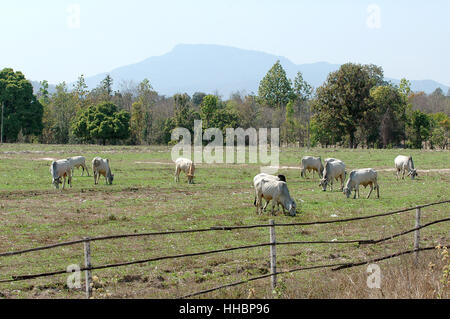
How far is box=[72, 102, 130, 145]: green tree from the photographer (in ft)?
253

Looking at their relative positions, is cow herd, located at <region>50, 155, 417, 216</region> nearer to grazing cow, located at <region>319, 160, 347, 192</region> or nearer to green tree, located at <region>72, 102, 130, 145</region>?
grazing cow, located at <region>319, 160, 347, 192</region>

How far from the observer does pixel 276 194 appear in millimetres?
19578

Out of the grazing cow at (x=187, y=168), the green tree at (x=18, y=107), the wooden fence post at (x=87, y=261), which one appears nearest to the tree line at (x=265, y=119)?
the green tree at (x=18, y=107)

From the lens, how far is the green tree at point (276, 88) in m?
99.8

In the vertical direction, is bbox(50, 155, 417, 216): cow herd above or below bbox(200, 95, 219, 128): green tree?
below

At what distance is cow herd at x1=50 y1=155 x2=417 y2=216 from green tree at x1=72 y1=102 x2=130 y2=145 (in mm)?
43507

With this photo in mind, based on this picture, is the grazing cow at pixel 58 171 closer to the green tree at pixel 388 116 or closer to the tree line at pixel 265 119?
the tree line at pixel 265 119

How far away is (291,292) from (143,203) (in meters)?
14.0

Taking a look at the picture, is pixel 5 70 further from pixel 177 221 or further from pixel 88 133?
pixel 177 221

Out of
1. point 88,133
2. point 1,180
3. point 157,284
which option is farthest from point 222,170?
point 88,133

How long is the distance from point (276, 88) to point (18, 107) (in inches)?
1857

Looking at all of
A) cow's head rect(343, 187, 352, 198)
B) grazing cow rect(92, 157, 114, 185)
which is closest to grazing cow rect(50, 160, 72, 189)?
grazing cow rect(92, 157, 114, 185)

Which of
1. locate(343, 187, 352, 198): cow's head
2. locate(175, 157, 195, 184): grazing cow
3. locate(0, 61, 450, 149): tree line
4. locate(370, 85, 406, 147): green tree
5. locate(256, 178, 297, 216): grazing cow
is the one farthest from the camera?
locate(370, 85, 406, 147): green tree

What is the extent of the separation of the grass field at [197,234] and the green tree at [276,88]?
6859cm
